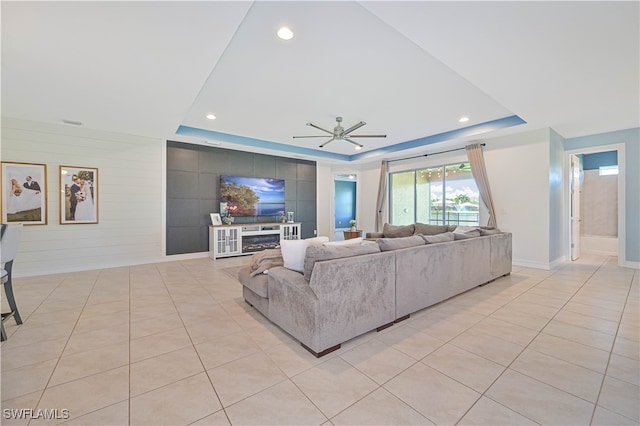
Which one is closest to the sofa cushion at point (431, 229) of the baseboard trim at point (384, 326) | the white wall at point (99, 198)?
the baseboard trim at point (384, 326)

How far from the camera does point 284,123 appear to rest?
16.4 ft

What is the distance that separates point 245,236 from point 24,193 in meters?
3.81

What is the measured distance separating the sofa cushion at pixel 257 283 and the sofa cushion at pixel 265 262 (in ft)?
0.19

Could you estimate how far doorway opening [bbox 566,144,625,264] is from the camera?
5.89 m

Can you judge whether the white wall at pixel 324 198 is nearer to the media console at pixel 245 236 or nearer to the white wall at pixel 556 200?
the media console at pixel 245 236

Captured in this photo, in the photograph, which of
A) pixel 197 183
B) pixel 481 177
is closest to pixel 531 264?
pixel 481 177

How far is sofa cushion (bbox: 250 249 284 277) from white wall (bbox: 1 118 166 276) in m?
3.72

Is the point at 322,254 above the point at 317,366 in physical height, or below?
above

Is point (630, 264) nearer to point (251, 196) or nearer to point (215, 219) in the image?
point (251, 196)

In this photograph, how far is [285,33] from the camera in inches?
93.6

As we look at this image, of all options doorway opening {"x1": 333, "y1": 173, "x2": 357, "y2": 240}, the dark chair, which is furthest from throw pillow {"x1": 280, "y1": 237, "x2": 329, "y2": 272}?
doorway opening {"x1": 333, "y1": 173, "x2": 357, "y2": 240}

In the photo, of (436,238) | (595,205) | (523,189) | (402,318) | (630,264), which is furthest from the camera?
(595,205)

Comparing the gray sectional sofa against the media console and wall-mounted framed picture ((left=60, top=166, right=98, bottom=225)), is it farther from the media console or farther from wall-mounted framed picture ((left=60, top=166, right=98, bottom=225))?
wall-mounted framed picture ((left=60, top=166, right=98, bottom=225))

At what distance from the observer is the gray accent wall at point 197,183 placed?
5.73 metres
